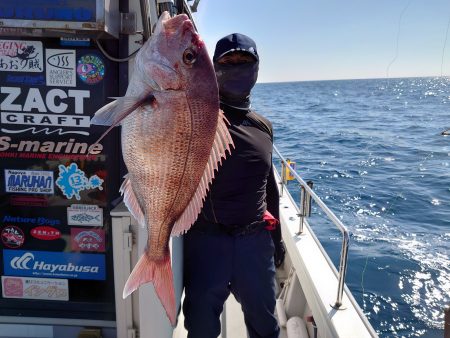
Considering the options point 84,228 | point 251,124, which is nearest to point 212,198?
point 251,124

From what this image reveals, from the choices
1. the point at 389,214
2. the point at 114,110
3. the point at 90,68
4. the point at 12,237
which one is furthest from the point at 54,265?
the point at 389,214

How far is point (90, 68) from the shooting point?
2475 mm

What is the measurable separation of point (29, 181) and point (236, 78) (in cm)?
145

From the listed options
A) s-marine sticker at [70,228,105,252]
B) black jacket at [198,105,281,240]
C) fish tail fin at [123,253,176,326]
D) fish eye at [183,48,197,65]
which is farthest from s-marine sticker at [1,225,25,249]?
fish eye at [183,48,197,65]

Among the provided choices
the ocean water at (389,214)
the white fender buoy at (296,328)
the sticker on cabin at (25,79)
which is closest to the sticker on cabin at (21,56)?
the sticker on cabin at (25,79)

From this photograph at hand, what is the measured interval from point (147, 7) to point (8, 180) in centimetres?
140

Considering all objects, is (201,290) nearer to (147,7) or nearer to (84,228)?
(84,228)

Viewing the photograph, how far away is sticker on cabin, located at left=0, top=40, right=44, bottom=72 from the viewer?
7.98ft

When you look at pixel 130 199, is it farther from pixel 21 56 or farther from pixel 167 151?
pixel 21 56

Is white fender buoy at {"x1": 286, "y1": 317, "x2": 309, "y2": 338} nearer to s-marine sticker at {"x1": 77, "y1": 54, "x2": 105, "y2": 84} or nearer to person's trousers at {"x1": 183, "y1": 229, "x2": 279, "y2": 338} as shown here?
person's trousers at {"x1": 183, "y1": 229, "x2": 279, "y2": 338}

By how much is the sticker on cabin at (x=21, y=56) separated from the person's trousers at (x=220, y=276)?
4.52ft

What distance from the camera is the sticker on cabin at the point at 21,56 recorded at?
2434mm

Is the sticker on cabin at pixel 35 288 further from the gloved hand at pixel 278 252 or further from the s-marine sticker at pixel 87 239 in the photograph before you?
the gloved hand at pixel 278 252

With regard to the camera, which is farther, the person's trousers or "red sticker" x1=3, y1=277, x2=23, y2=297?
"red sticker" x1=3, y1=277, x2=23, y2=297
